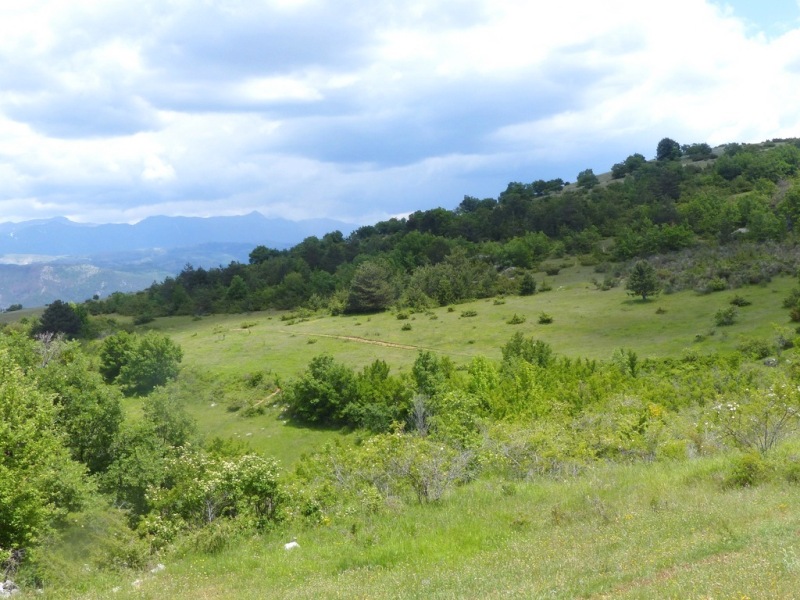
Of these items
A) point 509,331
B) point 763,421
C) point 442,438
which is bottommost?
point 509,331

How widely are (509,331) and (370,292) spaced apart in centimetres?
2667

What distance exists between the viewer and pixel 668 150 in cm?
16788

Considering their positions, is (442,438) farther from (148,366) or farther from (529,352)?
(148,366)

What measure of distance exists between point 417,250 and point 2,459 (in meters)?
102

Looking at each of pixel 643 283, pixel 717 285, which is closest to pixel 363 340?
pixel 643 283

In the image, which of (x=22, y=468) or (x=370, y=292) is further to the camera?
(x=370, y=292)

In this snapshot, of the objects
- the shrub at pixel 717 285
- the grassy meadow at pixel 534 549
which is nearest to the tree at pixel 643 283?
the shrub at pixel 717 285

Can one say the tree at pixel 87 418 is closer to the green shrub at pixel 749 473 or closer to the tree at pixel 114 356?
the tree at pixel 114 356

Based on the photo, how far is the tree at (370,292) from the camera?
285 ft

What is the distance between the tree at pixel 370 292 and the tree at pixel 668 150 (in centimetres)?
10719

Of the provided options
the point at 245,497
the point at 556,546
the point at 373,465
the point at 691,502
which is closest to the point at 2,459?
the point at 245,497

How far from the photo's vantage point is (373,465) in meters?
18.9

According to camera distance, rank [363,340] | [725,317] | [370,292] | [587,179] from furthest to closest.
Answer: [587,179] < [370,292] < [363,340] < [725,317]

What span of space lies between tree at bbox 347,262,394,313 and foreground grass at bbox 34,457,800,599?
230ft
